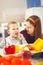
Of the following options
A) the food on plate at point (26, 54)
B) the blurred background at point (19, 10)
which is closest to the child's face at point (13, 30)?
the blurred background at point (19, 10)

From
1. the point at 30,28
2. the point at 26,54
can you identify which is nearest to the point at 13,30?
the point at 30,28

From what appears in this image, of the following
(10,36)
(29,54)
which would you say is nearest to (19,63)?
(29,54)

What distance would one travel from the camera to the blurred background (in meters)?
0.91

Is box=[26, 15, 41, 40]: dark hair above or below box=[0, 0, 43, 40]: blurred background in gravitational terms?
below

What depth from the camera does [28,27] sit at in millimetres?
915

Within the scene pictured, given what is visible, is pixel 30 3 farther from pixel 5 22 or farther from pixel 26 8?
pixel 5 22

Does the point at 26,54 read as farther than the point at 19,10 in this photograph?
No

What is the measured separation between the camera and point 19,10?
0.94 meters

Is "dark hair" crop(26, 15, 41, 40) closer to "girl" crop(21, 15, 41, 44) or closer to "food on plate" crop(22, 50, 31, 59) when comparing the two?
"girl" crop(21, 15, 41, 44)

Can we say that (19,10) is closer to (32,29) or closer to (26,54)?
(32,29)

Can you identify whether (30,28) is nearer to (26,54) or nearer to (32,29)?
(32,29)

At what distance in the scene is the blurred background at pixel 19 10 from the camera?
91 centimetres

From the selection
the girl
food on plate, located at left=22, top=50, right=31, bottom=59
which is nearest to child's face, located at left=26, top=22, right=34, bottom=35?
the girl

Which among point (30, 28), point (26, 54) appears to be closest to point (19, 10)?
point (30, 28)
